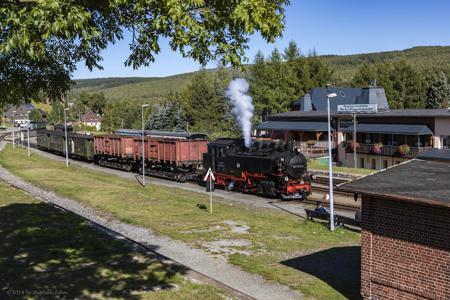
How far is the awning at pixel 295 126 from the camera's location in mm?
60247

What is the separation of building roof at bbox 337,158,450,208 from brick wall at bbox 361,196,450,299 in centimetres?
38

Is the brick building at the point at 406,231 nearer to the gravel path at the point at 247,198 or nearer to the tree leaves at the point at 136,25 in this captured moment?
the tree leaves at the point at 136,25

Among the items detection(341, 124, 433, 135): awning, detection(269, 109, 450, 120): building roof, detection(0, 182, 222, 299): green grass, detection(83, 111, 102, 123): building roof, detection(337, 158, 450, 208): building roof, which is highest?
detection(83, 111, 102, 123): building roof

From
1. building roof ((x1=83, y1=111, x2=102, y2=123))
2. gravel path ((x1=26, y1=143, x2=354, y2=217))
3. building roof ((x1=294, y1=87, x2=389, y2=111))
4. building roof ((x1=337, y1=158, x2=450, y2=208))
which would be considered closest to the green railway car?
gravel path ((x1=26, y1=143, x2=354, y2=217))

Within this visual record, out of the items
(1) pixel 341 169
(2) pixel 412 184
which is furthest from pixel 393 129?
(2) pixel 412 184

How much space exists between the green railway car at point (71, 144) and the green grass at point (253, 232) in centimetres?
1983

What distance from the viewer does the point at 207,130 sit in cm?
8412

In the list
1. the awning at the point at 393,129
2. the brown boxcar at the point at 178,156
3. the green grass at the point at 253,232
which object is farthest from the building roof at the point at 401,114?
the green grass at the point at 253,232

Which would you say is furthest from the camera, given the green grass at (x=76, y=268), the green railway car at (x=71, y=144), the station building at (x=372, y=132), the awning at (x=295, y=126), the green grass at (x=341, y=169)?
the awning at (x=295, y=126)

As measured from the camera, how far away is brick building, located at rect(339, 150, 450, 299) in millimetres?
11039

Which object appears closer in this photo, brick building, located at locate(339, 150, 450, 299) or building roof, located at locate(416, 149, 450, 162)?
brick building, located at locate(339, 150, 450, 299)

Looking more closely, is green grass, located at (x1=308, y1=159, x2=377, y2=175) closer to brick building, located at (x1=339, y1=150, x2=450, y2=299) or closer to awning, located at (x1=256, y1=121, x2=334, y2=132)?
awning, located at (x1=256, y1=121, x2=334, y2=132)

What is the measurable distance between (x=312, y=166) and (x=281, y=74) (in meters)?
34.6

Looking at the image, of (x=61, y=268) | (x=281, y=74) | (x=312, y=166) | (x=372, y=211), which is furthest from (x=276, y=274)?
(x=281, y=74)
